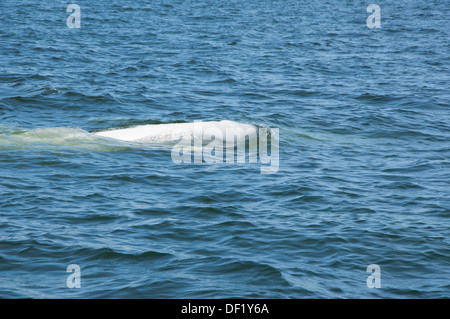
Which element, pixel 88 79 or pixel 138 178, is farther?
pixel 88 79

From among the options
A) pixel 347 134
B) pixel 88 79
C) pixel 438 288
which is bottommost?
pixel 438 288

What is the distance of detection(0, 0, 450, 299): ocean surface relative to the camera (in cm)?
1039

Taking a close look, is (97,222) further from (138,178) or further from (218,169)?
(218,169)

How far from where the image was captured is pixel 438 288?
10.2 metres

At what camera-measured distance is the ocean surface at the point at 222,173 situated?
10.4 meters

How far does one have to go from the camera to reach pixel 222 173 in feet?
50.8

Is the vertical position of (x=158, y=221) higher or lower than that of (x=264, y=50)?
lower

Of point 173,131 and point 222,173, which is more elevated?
point 173,131

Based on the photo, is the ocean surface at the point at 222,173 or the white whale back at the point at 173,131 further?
the white whale back at the point at 173,131

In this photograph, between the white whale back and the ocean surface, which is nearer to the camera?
A: the ocean surface

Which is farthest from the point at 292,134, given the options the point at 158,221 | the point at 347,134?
the point at 158,221

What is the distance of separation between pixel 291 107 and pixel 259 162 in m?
6.44
